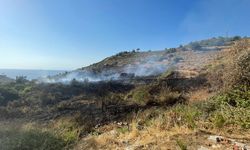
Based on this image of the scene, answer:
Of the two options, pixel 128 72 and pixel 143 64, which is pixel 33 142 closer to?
pixel 128 72

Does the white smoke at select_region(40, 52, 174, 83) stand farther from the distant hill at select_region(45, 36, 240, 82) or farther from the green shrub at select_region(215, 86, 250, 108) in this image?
the green shrub at select_region(215, 86, 250, 108)

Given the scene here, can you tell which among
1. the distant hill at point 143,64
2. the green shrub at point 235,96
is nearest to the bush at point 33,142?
the green shrub at point 235,96

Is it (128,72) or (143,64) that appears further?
(143,64)

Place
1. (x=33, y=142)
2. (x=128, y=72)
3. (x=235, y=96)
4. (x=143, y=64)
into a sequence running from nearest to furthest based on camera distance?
(x=33, y=142), (x=235, y=96), (x=128, y=72), (x=143, y=64)

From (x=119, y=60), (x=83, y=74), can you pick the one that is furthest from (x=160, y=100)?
(x=119, y=60)

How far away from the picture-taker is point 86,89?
23875 millimetres

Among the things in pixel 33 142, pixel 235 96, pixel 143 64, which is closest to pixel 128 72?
pixel 143 64

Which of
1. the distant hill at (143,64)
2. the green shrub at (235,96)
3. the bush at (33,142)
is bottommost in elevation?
the bush at (33,142)

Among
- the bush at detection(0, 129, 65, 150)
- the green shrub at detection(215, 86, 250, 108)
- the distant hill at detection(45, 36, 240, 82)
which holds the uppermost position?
the distant hill at detection(45, 36, 240, 82)

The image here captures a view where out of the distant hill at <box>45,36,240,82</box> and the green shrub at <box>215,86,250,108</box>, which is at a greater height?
the distant hill at <box>45,36,240,82</box>

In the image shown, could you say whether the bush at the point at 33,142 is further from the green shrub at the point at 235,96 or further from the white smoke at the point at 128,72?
the white smoke at the point at 128,72

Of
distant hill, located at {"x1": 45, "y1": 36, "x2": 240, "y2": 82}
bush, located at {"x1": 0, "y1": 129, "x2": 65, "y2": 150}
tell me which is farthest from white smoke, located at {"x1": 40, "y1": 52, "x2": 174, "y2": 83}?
bush, located at {"x1": 0, "y1": 129, "x2": 65, "y2": 150}

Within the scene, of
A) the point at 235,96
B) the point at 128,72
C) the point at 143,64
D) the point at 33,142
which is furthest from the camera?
the point at 143,64

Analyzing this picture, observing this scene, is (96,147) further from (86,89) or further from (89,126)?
(86,89)
